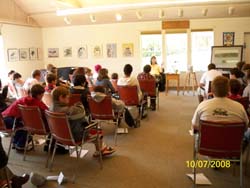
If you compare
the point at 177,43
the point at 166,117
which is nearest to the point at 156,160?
the point at 166,117

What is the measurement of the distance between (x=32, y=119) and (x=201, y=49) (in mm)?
8197

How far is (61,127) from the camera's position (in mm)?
3305

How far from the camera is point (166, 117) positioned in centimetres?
634

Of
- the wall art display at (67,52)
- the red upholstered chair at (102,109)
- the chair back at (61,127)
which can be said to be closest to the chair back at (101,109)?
the red upholstered chair at (102,109)

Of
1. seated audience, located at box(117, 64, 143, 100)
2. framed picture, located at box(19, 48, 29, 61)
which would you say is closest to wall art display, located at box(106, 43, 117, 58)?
framed picture, located at box(19, 48, 29, 61)

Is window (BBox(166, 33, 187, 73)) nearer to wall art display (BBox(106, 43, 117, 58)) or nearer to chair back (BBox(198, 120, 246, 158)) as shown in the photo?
wall art display (BBox(106, 43, 117, 58))

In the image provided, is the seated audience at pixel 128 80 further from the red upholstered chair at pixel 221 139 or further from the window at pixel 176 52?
the window at pixel 176 52

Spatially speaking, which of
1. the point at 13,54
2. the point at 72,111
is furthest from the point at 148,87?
the point at 13,54

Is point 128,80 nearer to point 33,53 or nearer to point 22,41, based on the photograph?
point 22,41

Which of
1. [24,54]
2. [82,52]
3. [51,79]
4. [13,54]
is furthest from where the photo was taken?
[82,52]

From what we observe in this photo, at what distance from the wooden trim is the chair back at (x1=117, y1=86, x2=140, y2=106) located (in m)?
5.79

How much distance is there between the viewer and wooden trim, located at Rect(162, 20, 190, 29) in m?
10.4

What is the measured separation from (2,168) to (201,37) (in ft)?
30.7

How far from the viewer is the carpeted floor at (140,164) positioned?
128 inches
